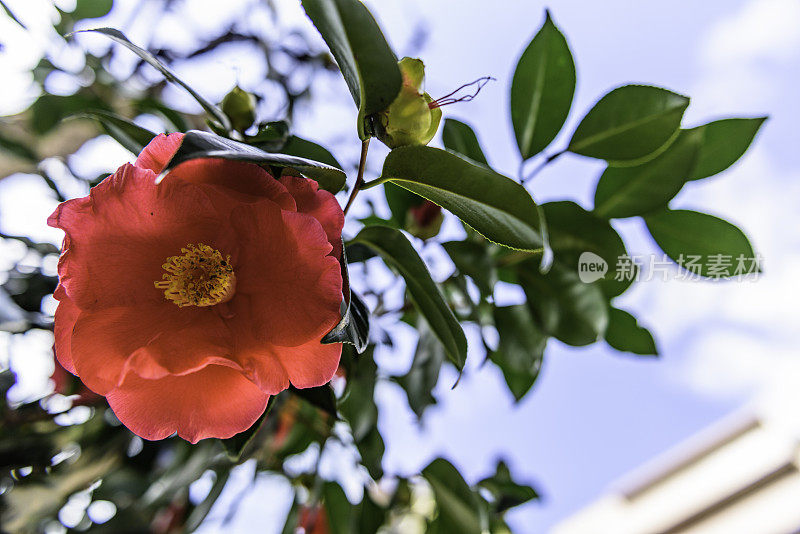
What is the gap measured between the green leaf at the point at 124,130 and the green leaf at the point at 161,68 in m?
0.05

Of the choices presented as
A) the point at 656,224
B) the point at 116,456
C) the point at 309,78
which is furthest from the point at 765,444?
the point at 116,456

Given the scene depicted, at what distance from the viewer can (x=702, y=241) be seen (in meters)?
0.68

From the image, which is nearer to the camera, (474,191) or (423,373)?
(474,191)

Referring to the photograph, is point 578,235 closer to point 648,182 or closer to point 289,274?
point 648,182

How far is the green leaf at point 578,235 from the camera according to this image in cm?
65

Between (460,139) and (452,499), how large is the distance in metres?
0.45

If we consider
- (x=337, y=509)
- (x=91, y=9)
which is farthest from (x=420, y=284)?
(x=91, y=9)

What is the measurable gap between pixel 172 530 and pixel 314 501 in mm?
355

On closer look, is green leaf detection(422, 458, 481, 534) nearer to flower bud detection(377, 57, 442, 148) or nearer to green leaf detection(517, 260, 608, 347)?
green leaf detection(517, 260, 608, 347)

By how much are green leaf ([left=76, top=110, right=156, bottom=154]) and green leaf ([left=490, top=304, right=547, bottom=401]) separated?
43 cm

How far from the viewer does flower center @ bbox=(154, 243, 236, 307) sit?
1.23ft

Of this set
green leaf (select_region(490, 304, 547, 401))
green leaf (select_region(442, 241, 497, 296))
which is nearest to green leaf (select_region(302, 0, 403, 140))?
green leaf (select_region(442, 241, 497, 296))

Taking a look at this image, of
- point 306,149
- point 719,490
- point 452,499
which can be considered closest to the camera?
point 306,149

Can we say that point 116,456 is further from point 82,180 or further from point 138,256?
point 138,256
